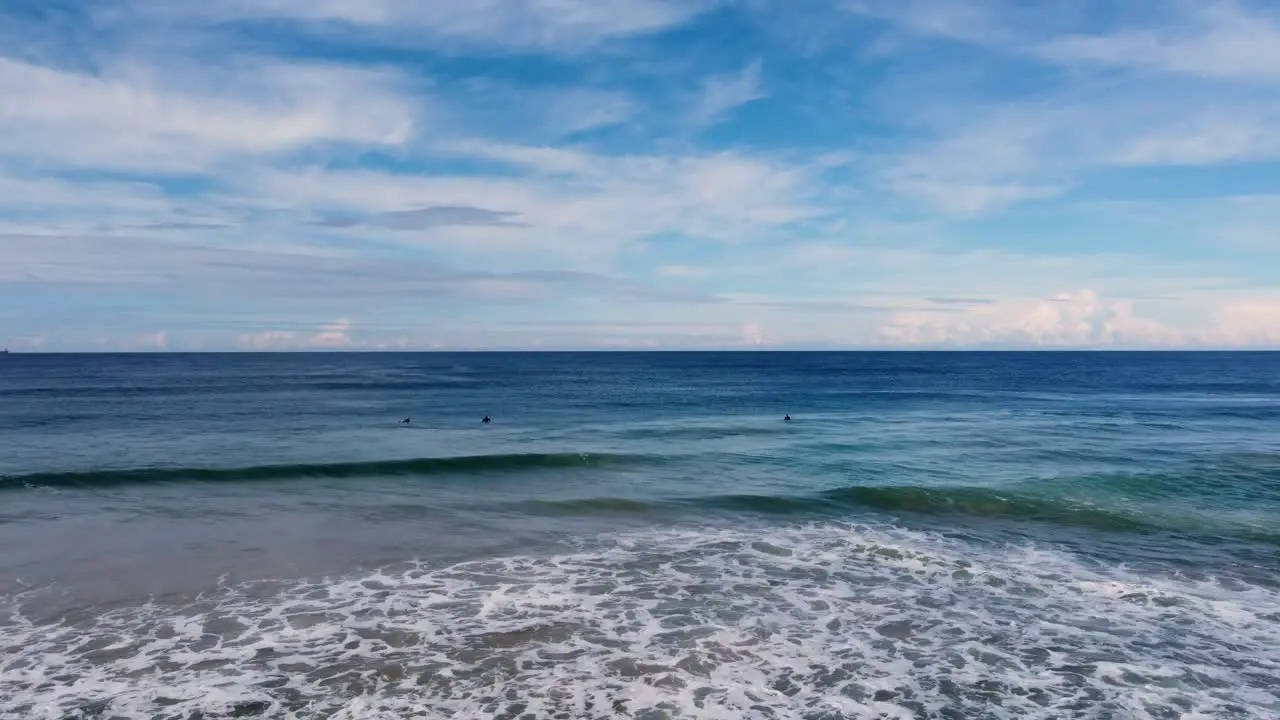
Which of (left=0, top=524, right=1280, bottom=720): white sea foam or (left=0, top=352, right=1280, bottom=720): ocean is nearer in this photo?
(left=0, top=524, right=1280, bottom=720): white sea foam

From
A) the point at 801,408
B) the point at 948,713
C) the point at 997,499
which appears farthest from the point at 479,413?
the point at 948,713

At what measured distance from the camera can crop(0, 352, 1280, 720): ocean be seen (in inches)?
448

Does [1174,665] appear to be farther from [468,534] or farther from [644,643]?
[468,534]

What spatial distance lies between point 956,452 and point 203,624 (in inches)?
1194

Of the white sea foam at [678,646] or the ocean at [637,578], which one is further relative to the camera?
the ocean at [637,578]

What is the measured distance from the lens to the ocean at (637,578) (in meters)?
11.4

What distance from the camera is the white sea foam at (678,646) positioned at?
433 inches

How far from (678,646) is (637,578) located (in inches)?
150

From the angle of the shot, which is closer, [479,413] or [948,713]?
[948,713]

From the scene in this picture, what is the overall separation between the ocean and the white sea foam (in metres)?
0.06

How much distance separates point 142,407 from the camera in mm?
54844

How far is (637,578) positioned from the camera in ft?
54.8

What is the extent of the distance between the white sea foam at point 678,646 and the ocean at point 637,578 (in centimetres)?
6

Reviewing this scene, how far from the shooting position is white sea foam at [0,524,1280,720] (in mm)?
10992
